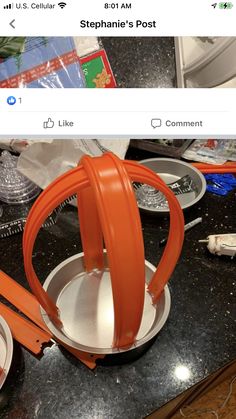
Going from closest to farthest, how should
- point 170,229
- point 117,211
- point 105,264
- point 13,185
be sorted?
point 117,211, point 170,229, point 105,264, point 13,185

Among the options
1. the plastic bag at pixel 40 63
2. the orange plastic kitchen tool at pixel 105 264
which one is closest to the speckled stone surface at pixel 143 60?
the plastic bag at pixel 40 63

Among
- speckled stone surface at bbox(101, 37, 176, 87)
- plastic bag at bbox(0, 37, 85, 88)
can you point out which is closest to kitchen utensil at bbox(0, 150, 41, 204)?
plastic bag at bbox(0, 37, 85, 88)

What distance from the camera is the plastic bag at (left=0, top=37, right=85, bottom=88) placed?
2.10 ft

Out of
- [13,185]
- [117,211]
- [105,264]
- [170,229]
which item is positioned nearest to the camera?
[117,211]

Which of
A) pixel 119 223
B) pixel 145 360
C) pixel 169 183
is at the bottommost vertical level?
pixel 145 360

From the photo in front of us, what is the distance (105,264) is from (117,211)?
0.24 metres

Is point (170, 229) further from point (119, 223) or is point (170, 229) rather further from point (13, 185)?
point (13, 185)

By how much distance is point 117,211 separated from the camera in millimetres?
375

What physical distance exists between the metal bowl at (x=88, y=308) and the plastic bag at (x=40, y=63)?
0.99 ft

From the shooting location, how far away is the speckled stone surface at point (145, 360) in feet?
1.62

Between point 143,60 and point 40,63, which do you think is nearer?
point 40,63
